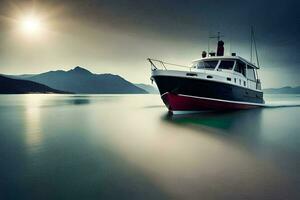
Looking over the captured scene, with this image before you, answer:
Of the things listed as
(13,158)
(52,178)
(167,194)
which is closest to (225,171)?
(167,194)

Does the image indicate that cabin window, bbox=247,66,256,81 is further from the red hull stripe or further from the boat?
the red hull stripe

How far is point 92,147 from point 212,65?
19737mm

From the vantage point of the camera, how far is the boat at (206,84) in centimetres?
2336

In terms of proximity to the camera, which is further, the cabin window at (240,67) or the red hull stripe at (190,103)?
the cabin window at (240,67)

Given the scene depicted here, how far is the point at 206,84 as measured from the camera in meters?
23.7

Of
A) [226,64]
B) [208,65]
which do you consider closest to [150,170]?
[208,65]

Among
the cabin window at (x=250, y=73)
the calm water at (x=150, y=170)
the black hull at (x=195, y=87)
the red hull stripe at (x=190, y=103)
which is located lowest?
the calm water at (x=150, y=170)

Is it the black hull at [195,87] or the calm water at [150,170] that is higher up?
the black hull at [195,87]

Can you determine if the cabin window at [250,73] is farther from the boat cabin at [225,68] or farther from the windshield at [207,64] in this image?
the windshield at [207,64]

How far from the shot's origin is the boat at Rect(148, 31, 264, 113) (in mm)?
23359

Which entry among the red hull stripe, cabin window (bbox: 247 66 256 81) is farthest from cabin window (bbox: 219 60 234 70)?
cabin window (bbox: 247 66 256 81)

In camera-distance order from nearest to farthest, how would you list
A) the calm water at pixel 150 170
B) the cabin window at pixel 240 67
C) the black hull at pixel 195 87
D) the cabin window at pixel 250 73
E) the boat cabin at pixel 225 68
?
the calm water at pixel 150 170
the black hull at pixel 195 87
the boat cabin at pixel 225 68
the cabin window at pixel 240 67
the cabin window at pixel 250 73

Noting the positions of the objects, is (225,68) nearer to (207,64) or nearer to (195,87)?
(207,64)

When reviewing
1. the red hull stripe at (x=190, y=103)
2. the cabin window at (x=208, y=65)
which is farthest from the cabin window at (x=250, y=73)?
the red hull stripe at (x=190, y=103)
